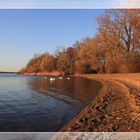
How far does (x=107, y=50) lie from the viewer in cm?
633

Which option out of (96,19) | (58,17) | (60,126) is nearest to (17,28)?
(58,17)

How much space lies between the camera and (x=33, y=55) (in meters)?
5.92

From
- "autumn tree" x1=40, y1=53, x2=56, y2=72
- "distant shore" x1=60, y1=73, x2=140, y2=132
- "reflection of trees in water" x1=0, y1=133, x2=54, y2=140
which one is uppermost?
"autumn tree" x1=40, y1=53, x2=56, y2=72

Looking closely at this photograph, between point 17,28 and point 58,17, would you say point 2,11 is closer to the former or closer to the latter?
point 17,28

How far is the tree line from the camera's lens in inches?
229

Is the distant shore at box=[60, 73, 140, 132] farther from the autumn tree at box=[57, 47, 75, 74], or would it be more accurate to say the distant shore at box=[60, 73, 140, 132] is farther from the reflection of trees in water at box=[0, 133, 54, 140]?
the autumn tree at box=[57, 47, 75, 74]

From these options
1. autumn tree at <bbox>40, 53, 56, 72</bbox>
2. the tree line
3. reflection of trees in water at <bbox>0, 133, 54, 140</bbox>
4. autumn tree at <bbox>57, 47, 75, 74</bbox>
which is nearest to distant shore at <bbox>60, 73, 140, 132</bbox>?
the tree line

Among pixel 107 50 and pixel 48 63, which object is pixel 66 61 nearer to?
pixel 48 63

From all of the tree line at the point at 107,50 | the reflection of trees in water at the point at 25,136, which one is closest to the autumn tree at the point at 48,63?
the tree line at the point at 107,50

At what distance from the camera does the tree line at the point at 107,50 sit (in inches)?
229

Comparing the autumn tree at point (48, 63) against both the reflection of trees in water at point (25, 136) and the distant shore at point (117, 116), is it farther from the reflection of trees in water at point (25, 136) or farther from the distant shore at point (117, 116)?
the reflection of trees in water at point (25, 136)

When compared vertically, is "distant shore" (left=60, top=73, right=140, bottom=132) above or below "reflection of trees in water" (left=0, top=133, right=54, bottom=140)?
above

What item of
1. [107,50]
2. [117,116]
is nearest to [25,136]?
[117,116]

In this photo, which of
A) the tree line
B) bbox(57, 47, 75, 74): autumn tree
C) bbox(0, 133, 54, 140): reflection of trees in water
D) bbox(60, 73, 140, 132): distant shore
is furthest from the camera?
bbox(57, 47, 75, 74): autumn tree
